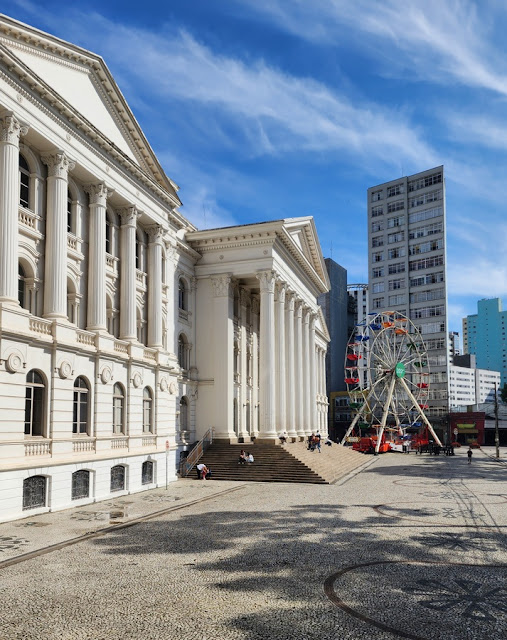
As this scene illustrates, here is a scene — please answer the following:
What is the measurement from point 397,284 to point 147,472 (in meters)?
85.2

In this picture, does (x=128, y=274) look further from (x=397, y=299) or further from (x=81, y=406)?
(x=397, y=299)

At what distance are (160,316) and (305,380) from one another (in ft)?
85.9

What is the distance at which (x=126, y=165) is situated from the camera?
33.6m

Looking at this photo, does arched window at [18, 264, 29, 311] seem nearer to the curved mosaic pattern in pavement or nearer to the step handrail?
the step handrail

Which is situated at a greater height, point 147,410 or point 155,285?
point 155,285

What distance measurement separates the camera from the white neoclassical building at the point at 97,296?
24.6m

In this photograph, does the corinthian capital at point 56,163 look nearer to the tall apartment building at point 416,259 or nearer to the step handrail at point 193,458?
the step handrail at point 193,458

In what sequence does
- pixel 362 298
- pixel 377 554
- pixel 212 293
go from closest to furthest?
pixel 377 554 → pixel 212 293 → pixel 362 298

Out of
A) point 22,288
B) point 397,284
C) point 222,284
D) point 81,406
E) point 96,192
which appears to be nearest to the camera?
point 22,288

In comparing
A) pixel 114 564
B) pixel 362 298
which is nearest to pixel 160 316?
pixel 114 564

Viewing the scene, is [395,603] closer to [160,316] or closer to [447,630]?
[447,630]

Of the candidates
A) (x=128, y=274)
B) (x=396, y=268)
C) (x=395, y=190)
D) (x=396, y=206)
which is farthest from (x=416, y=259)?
(x=128, y=274)

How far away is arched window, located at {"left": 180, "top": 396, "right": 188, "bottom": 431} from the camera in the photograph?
44719 mm

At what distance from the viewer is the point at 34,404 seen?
25797mm
